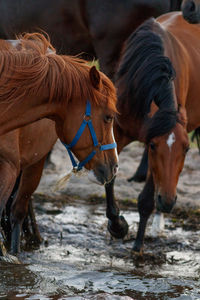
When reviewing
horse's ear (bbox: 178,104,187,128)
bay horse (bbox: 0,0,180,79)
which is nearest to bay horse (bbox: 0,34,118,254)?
horse's ear (bbox: 178,104,187,128)

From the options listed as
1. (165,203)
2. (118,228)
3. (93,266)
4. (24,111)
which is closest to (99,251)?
(118,228)

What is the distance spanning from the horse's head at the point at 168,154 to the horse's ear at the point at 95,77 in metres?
1.14

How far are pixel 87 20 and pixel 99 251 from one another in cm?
263

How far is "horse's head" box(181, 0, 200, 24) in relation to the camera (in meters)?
6.77

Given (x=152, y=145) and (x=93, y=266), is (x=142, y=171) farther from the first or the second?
(x=93, y=266)

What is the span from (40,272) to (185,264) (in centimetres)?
153

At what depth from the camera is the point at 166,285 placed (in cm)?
487

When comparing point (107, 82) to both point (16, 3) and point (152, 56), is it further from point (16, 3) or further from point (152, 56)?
point (16, 3)

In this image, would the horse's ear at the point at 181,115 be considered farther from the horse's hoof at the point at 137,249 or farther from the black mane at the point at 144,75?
the horse's hoof at the point at 137,249

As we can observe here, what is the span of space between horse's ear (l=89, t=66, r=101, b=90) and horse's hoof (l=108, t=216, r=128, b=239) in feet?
7.30

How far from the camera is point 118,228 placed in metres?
6.38

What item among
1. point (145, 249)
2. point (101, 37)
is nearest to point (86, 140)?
point (145, 249)

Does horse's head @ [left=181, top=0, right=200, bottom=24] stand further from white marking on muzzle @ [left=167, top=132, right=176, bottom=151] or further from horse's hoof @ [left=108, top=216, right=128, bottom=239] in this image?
horse's hoof @ [left=108, top=216, right=128, bottom=239]

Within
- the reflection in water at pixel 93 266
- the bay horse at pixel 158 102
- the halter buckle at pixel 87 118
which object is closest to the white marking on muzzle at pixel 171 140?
the bay horse at pixel 158 102
